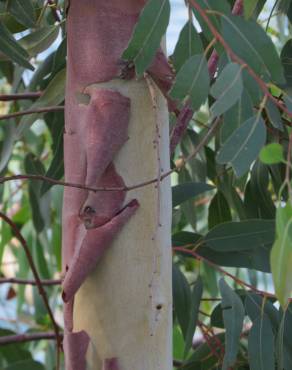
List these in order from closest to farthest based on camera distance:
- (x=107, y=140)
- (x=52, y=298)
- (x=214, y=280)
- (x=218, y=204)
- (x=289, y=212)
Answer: (x=289, y=212) < (x=107, y=140) < (x=218, y=204) < (x=214, y=280) < (x=52, y=298)

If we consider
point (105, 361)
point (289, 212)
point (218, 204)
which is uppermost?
point (218, 204)

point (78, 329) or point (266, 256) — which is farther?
point (266, 256)

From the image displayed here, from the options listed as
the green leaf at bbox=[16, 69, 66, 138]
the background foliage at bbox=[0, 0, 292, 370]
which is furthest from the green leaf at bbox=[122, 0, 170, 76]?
the green leaf at bbox=[16, 69, 66, 138]

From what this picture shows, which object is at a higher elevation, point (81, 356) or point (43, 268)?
point (43, 268)

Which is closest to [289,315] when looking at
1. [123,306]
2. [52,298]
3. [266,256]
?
[266,256]

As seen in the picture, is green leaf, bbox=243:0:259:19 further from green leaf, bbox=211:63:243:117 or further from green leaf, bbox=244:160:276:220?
green leaf, bbox=244:160:276:220

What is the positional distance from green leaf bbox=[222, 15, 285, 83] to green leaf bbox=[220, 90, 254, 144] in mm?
27

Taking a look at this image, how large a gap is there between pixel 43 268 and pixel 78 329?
3.50 ft

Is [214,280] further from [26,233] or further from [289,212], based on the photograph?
[289,212]

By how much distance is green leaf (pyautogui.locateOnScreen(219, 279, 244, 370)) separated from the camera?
0.93m

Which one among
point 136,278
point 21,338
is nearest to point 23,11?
point 136,278

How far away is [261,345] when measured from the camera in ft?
3.04

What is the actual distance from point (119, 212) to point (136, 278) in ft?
0.22

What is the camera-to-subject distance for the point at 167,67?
2.71 ft
